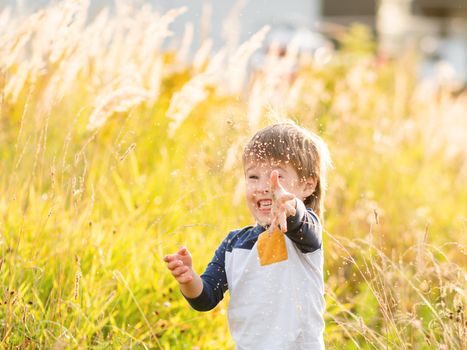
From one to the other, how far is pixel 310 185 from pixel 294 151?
0.47 ft

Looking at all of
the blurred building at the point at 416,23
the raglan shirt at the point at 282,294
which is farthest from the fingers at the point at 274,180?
the blurred building at the point at 416,23

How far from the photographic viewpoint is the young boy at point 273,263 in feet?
9.00

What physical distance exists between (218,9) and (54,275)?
44.5ft

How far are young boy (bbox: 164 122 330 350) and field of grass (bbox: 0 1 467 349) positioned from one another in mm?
219

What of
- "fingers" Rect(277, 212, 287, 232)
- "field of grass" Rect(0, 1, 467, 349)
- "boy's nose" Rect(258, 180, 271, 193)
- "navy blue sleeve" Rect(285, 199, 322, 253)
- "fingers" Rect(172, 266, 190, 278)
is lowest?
"field of grass" Rect(0, 1, 467, 349)

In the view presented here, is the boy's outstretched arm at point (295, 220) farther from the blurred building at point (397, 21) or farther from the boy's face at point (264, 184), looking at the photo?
the blurred building at point (397, 21)

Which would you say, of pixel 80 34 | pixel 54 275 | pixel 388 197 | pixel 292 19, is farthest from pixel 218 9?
pixel 54 275

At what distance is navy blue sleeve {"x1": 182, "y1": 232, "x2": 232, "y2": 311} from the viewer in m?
2.93

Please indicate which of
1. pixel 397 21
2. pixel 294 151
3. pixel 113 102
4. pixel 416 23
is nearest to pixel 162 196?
pixel 113 102

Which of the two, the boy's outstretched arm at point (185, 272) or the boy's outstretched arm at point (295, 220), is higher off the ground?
the boy's outstretched arm at point (295, 220)

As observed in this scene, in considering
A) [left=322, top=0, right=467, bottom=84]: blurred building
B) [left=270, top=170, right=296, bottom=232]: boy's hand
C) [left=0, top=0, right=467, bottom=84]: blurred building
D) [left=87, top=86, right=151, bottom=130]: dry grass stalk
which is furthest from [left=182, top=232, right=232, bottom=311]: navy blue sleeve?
[left=322, top=0, right=467, bottom=84]: blurred building

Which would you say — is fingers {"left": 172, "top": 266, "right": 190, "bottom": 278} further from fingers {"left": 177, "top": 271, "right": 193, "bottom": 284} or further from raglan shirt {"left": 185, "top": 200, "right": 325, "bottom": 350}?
raglan shirt {"left": 185, "top": 200, "right": 325, "bottom": 350}

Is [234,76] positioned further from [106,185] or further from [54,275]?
[54,275]

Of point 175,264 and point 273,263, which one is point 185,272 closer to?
point 175,264
